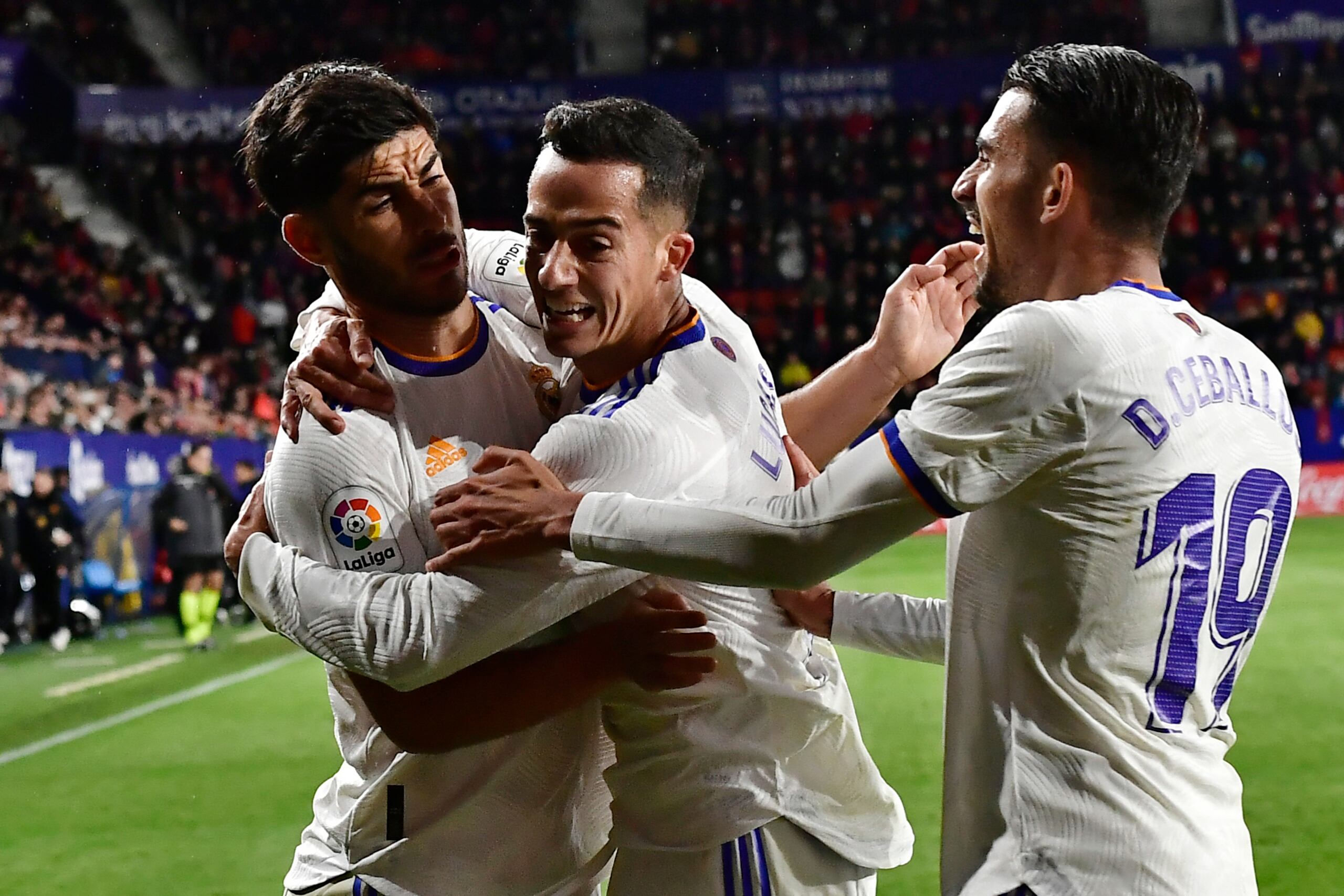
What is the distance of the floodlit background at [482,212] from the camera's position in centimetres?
1277

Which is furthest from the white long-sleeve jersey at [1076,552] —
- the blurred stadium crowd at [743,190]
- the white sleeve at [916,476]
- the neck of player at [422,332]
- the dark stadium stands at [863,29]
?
the dark stadium stands at [863,29]

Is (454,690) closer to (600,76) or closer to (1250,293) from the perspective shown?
(1250,293)

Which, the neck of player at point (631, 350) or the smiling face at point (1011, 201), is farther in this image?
the neck of player at point (631, 350)

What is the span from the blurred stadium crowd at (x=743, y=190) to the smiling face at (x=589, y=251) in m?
16.9

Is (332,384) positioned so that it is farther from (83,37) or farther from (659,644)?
(83,37)

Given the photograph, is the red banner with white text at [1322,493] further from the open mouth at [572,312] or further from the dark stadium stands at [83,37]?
the dark stadium stands at [83,37]

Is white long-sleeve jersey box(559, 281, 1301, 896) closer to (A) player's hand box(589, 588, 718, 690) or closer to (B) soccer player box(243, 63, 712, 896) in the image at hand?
(A) player's hand box(589, 588, 718, 690)

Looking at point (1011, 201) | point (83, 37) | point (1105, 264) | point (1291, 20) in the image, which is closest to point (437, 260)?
point (1011, 201)

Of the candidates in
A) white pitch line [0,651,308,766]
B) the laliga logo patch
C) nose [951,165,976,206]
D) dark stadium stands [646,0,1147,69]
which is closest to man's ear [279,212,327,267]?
the laliga logo patch

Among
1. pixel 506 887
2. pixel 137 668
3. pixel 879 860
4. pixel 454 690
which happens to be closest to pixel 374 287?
pixel 454 690

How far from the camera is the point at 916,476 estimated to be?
2.02m

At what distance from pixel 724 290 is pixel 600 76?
17.6 ft

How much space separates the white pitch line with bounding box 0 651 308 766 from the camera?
348 inches

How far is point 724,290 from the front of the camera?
23.9 meters
